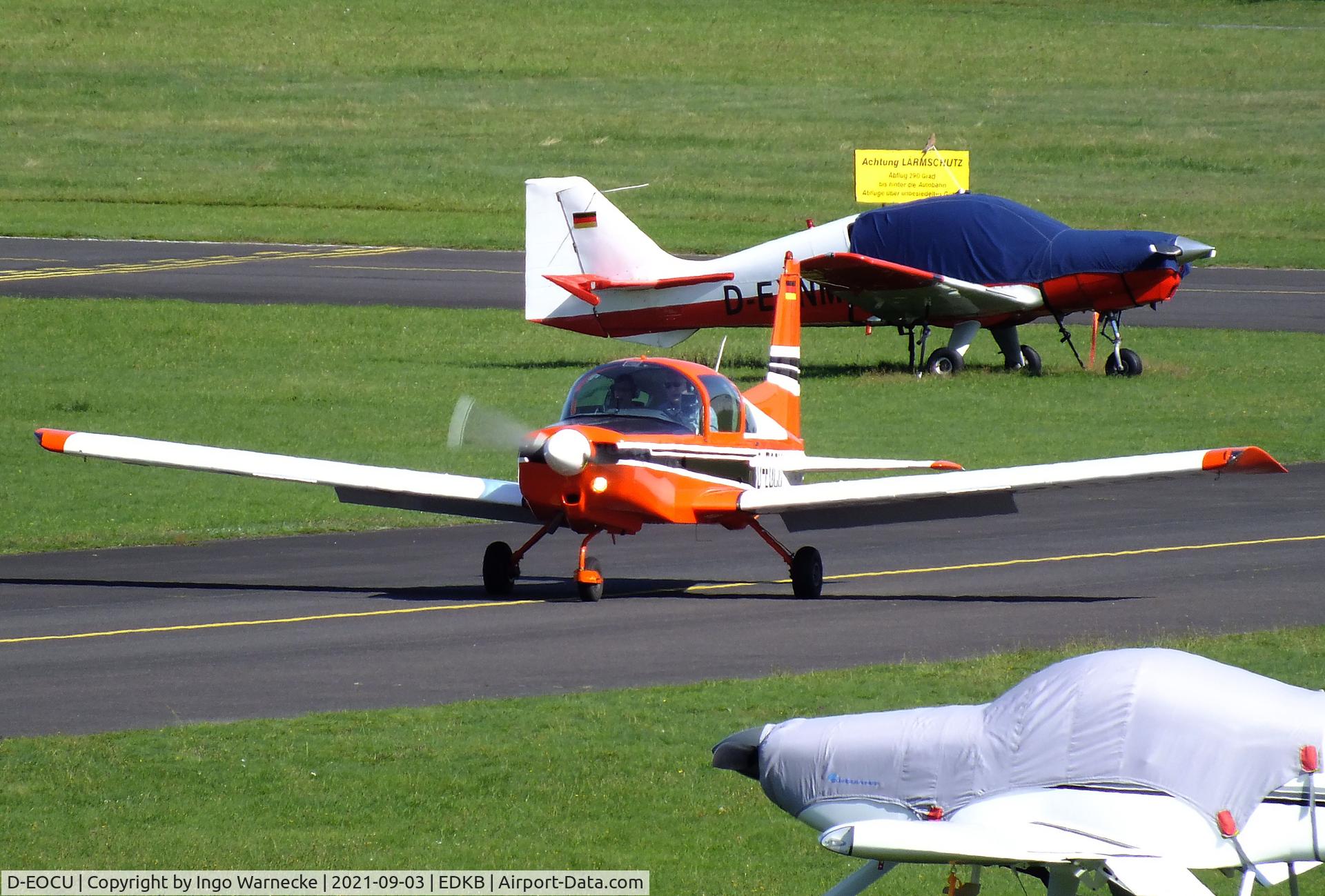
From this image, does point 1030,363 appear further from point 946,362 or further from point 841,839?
point 841,839

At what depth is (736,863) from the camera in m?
8.61

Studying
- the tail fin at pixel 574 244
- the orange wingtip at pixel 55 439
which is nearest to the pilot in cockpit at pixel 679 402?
the orange wingtip at pixel 55 439

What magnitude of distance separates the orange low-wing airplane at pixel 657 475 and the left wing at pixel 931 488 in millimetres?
12

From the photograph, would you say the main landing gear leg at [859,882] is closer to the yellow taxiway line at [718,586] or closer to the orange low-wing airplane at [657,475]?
the orange low-wing airplane at [657,475]

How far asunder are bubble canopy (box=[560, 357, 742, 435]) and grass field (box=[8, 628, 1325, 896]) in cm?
323

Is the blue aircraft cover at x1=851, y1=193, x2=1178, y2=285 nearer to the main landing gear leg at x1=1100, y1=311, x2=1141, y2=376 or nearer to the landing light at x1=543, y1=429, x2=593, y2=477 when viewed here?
the main landing gear leg at x1=1100, y1=311, x2=1141, y2=376

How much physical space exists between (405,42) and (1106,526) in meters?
60.4

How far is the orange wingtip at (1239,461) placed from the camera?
13.3m

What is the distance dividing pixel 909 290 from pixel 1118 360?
12.3 feet

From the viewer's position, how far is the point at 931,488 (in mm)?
14852

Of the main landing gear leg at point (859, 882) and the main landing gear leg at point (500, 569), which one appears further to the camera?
the main landing gear leg at point (500, 569)

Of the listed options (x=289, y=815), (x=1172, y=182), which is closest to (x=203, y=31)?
(x=1172, y=182)

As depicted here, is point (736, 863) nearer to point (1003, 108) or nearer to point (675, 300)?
point (675, 300)

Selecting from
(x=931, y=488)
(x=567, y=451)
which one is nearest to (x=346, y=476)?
(x=567, y=451)
